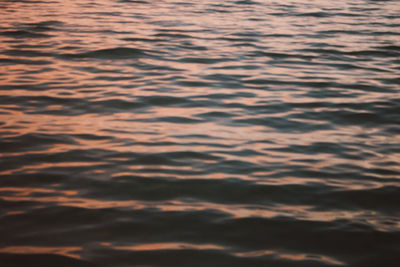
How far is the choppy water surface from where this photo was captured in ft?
10.5

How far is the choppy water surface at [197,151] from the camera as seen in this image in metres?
3.20

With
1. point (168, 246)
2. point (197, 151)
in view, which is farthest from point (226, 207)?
point (197, 151)

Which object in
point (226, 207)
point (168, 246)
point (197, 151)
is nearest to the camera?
point (168, 246)

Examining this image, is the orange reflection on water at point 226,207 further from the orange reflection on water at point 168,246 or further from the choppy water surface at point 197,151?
the orange reflection on water at point 168,246

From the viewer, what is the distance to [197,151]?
183 inches

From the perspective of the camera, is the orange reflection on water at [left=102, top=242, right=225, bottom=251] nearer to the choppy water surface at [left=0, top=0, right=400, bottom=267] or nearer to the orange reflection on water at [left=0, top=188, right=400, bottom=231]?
the choppy water surface at [left=0, top=0, right=400, bottom=267]

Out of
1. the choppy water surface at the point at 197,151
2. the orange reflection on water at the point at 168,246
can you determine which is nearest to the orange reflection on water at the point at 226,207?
the choppy water surface at the point at 197,151

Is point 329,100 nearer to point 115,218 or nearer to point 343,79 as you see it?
point 343,79

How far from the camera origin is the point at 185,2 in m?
15.4

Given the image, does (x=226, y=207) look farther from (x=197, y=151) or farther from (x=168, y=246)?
(x=197, y=151)

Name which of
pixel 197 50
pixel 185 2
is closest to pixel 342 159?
pixel 197 50

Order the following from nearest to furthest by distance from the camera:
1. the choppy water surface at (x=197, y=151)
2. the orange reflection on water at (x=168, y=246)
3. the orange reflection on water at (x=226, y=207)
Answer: the orange reflection on water at (x=168, y=246)
the choppy water surface at (x=197, y=151)
the orange reflection on water at (x=226, y=207)

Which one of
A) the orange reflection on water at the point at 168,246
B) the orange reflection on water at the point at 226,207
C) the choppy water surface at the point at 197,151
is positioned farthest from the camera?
the orange reflection on water at the point at 226,207

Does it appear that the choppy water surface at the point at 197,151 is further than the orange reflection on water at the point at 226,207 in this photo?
No
